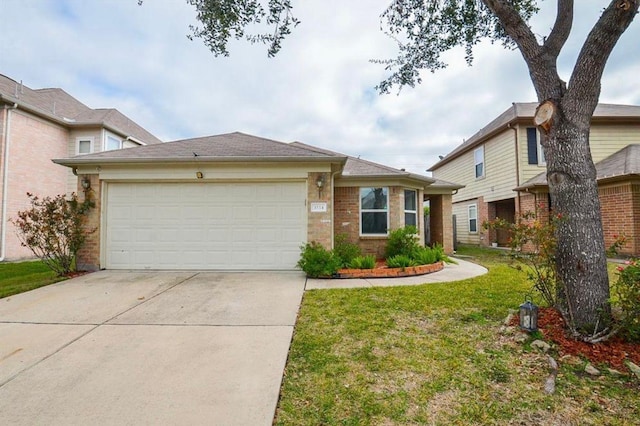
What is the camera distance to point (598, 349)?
9.87ft

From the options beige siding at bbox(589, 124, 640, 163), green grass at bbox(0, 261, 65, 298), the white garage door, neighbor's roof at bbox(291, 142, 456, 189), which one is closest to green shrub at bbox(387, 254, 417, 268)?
the white garage door

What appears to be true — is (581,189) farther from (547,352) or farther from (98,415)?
(98,415)

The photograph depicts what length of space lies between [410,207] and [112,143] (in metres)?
13.6

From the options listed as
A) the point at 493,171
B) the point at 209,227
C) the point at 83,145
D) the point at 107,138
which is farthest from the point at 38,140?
the point at 493,171

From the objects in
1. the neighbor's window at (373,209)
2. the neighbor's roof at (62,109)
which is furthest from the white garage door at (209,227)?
the neighbor's roof at (62,109)

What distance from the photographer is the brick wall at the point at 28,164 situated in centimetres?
1049

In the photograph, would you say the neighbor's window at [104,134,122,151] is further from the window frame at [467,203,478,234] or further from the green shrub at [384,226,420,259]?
the window frame at [467,203,478,234]

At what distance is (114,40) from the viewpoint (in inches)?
339

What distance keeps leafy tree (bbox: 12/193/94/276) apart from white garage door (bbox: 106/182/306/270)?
0.64m

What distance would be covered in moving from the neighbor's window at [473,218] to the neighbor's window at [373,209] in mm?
9688

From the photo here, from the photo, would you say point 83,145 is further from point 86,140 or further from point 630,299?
point 630,299

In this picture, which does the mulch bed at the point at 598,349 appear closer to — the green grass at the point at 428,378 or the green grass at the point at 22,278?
the green grass at the point at 428,378

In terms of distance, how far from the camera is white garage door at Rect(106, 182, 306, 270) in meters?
7.75

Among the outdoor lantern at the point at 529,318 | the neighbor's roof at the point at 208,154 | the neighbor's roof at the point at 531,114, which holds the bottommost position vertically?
the outdoor lantern at the point at 529,318
